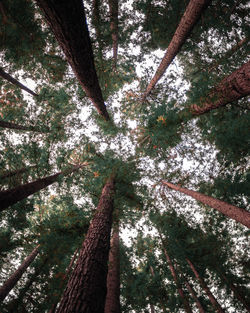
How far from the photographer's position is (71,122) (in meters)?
9.94

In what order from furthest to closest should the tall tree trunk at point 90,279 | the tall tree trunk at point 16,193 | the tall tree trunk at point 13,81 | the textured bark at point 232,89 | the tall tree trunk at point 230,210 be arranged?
the tall tree trunk at point 13,81 < the tall tree trunk at point 230,210 < the tall tree trunk at point 16,193 < the textured bark at point 232,89 < the tall tree trunk at point 90,279

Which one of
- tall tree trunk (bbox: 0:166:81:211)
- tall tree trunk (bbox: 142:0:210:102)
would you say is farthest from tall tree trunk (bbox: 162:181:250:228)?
tall tree trunk (bbox: 0:166:81:211)

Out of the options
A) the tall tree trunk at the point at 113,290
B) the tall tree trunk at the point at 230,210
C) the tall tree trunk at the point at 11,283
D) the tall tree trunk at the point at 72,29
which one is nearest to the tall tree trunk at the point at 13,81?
the tall tree trunk at the point at 72,29

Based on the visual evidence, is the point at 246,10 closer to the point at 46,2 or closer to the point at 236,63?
the point at 236,63

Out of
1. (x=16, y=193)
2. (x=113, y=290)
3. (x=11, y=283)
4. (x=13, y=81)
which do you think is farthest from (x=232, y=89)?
(x=11, y=283)

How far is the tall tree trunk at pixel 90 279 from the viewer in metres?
2.27

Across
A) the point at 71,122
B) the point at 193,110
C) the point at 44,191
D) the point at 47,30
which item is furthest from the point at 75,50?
the point at 44,191

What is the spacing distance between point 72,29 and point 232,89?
3778 mm

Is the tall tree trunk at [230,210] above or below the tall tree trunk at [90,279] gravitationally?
above

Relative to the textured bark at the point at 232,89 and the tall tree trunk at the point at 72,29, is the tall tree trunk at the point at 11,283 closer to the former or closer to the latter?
the tall tree trunk at the point at 72,29

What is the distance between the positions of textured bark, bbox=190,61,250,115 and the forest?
0.04 metres

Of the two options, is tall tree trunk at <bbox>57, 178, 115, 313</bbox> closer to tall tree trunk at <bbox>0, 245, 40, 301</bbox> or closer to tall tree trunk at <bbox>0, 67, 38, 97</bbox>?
tall tree trunk at <bbox>0, 245, 40, 301</bbox>

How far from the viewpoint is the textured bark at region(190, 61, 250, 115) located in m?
3.48

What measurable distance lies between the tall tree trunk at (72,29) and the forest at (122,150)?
0.07 feet
